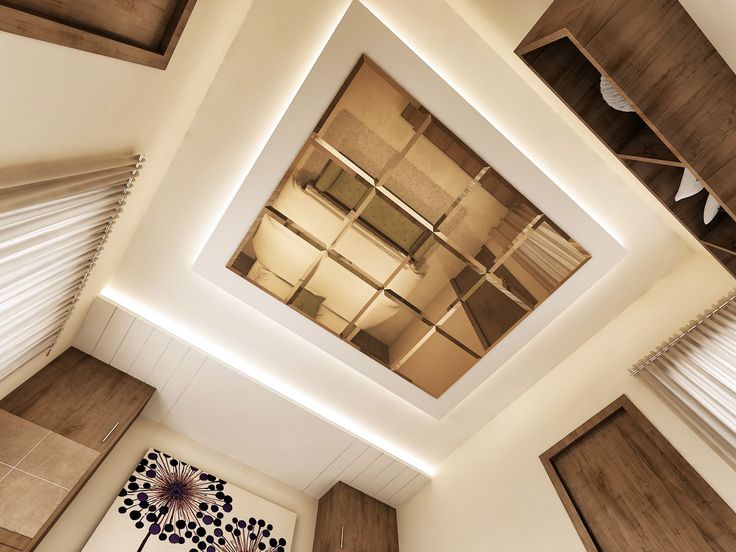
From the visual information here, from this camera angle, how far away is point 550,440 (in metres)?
2.37

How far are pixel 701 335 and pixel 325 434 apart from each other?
209 centimetres

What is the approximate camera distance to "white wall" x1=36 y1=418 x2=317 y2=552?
214 cm

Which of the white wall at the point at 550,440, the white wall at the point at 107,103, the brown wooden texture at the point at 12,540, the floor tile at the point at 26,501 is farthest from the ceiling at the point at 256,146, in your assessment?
the brown wooden texture at the point at 12,540

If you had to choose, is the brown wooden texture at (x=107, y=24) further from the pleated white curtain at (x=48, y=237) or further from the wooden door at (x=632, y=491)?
the wooden door at (x=632, y=491)

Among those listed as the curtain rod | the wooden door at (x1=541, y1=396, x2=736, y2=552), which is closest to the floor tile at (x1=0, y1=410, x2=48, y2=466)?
the wooden door at (x1=541, y1=396, x2=736, y2=552)

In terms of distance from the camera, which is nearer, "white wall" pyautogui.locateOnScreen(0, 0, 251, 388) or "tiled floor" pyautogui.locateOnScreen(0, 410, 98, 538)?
"white wall" pyautogui.locateOnScreen(0, 0, 251, 388)

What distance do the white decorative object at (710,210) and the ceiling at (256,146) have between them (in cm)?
44

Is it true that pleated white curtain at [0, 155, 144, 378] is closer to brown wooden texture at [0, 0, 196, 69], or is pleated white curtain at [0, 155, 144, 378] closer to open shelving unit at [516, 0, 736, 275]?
brown wooden texture at [0, 0, 196, 69]

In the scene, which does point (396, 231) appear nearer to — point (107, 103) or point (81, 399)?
point (107, 103)

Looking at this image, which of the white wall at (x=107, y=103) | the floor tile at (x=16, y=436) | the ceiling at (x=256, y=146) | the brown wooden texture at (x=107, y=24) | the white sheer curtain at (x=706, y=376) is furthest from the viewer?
the floor tile at (x=16, y=436)

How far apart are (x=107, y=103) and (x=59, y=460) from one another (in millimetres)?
1635

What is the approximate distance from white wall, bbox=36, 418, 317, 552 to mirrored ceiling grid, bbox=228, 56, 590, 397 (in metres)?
1.26

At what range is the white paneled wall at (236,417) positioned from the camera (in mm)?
2506

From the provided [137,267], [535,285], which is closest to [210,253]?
[137,267]
